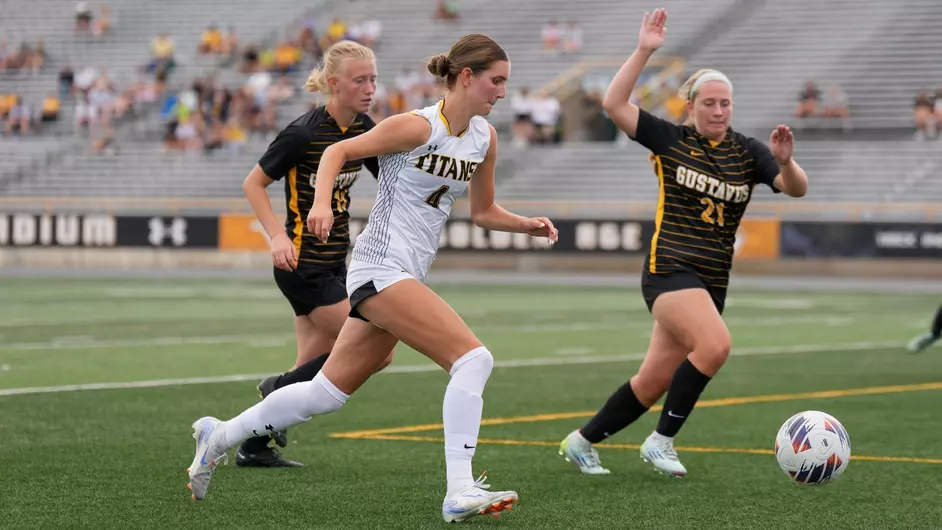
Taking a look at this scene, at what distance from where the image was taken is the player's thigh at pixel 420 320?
6691 mm

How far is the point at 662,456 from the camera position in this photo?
27.1 ft

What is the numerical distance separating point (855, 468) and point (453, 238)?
2475 centimetres

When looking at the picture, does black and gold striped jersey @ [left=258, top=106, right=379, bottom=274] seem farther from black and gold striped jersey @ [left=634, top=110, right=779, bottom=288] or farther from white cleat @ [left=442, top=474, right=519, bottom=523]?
white cleat @ [left=442, top=474, right=519, bottom=523]

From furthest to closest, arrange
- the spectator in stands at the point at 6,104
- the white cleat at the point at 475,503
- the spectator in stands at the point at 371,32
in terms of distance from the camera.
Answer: the spectator in stands at the point at 371,32 → the spectator in stands at the point at 6,104 → the white cleat at the point at 475,503

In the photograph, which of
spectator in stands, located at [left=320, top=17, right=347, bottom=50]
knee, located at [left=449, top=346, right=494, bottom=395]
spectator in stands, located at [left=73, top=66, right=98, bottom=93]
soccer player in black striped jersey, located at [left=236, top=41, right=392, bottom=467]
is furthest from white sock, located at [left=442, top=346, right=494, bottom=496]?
spectator in stands, located at [left=73, top=66, right=98, bottom=93]

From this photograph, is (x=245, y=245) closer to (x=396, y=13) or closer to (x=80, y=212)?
(x=80, y=212)

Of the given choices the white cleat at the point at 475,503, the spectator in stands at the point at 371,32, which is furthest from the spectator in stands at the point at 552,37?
the white cleat at the point at 475,503

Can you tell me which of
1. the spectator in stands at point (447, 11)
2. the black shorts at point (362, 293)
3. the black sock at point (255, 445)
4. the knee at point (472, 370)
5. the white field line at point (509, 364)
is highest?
the spectator in stands at point (447, 11)

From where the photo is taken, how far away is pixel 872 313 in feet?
73.9

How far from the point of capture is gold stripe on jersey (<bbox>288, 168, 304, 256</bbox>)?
8289 millimetres

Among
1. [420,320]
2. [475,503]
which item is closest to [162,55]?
[420,320]

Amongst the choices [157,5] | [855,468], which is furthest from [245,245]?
A: [855,468]

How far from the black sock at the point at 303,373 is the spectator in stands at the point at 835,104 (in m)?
28.8

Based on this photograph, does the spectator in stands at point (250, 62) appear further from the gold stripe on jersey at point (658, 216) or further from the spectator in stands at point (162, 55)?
the gold stripe on jersey at point (658, 216)
